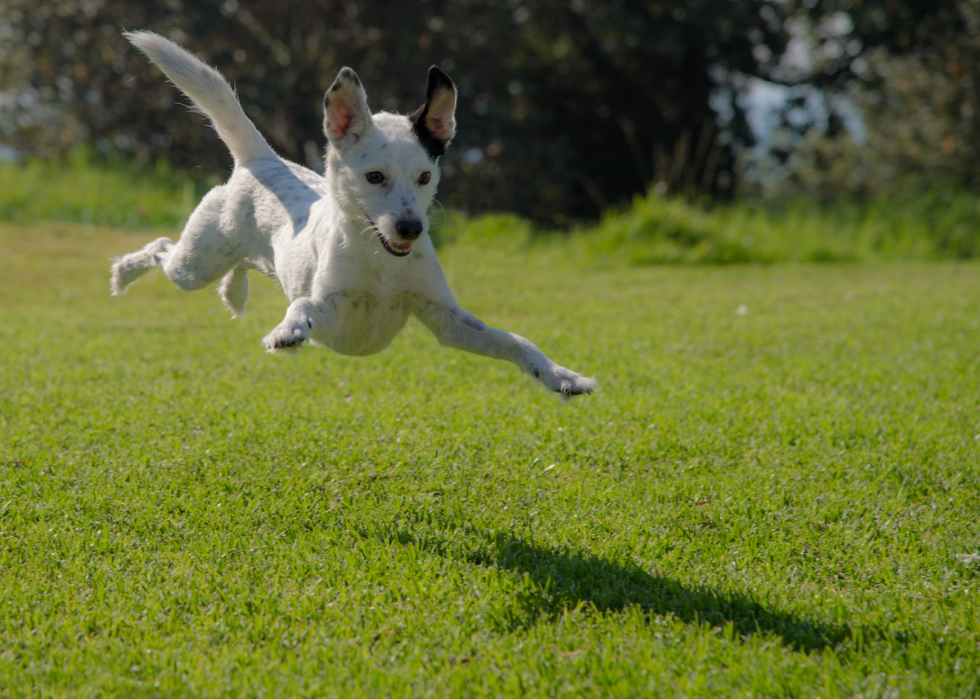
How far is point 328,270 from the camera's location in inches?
154

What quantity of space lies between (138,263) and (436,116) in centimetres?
262

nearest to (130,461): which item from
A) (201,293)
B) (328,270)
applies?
(328,270)

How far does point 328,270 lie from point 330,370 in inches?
95.7

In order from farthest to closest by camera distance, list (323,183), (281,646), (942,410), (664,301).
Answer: (664,301), (942,410), (323,183), (281,646)

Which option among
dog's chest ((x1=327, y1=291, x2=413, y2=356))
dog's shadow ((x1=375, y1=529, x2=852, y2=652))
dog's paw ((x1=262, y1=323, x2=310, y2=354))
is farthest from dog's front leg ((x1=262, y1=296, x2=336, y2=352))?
dog's shadow ((x1=375, y1=529, x2=852, y2=652))

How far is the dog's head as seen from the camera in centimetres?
364

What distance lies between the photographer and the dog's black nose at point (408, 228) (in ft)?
11.6

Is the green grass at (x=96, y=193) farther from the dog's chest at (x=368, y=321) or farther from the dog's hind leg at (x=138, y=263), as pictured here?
the dog's chest at (x=368, y=321)

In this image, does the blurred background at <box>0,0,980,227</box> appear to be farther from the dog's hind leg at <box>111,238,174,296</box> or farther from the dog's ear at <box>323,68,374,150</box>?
the dog's ear at <box>323,68,374,150</box>

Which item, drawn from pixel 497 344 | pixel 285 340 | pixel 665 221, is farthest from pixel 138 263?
pixel 665 221

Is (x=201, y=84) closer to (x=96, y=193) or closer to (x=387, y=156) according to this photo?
(x=387, y=156)

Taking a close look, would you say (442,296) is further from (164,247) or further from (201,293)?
(201,293)

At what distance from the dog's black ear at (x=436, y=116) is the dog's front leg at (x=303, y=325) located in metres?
0.84

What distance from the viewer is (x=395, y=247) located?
12.0ft
